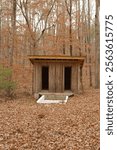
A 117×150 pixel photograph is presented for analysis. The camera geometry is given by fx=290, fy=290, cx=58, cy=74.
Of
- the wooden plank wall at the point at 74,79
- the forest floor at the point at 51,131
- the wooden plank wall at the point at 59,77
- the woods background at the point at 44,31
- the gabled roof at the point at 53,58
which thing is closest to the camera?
the forest floor at the point at 51,131

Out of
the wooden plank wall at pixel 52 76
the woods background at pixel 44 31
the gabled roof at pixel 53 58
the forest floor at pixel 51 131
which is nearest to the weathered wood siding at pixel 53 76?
the wooden plank wall at pixel 52 76

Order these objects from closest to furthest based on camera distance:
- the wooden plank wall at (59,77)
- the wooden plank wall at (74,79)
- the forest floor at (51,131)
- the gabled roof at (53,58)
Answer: the forest floor at (51,131) → the gabled roof at (53,58) → the wooden plank wall at (59,77) → the wooden plank wall at (74,79)

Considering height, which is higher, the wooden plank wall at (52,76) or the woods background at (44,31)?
the woods background at (44,31)

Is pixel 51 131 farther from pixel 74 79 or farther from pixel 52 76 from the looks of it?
pixel 74 79

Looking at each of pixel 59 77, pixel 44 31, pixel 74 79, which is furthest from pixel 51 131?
pixel 44 31

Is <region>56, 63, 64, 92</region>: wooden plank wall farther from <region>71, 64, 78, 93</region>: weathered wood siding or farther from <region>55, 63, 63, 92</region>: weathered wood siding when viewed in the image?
<region>71, 64, 78, 93</region>: weathered wood siding

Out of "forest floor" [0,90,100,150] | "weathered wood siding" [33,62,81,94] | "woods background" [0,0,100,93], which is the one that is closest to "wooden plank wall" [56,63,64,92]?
"weathered wood siding" [33,62,81,94]

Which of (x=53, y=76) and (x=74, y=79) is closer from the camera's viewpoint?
(x=53, y=76)

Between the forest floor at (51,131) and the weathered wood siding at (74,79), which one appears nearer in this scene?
the forest floor at (51,131)

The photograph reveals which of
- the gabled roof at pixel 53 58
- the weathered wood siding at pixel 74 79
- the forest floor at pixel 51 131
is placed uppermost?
the gabled roof at pixel 53 58

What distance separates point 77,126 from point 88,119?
1.09 m

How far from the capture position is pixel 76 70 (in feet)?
69.1

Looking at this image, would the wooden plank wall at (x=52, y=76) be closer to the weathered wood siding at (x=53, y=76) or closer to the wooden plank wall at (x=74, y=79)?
the weathered wood siding at (x=53, y=76)

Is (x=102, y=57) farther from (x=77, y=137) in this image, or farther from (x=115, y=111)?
(x=77, y=137)
